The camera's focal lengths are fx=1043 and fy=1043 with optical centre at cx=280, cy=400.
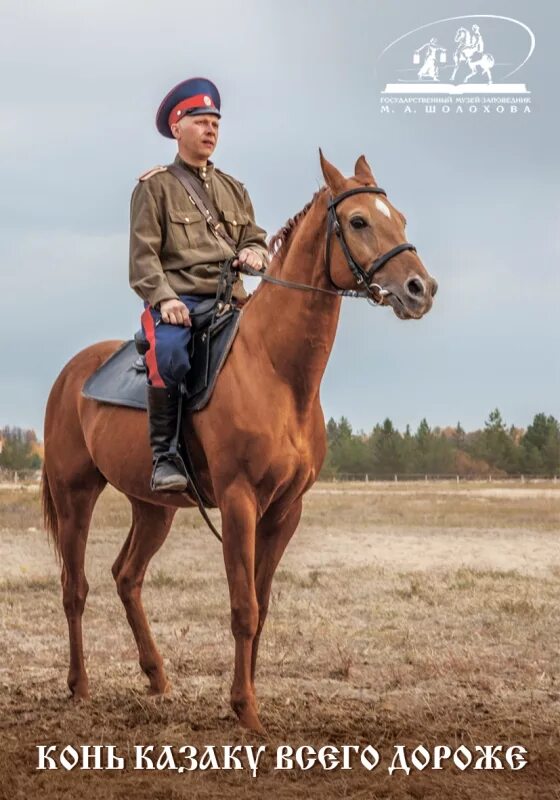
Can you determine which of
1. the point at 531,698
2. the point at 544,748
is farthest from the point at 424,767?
the point at 531,698

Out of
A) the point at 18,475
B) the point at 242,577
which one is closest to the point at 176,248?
the point at 242,577

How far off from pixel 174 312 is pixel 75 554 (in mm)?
2599

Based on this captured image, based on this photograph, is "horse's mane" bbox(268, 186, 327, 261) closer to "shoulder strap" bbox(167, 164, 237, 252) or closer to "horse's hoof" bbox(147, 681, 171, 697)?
"shoulder strap" bbox(167, 164, 237, 252)

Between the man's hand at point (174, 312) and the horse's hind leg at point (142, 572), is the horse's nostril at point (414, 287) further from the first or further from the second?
the horse's hind leg at point (142, 572)

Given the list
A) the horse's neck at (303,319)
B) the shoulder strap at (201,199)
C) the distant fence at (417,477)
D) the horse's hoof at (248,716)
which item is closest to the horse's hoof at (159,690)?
the horse's hoof at (248,716)

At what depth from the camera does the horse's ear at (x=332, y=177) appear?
6.31 meters

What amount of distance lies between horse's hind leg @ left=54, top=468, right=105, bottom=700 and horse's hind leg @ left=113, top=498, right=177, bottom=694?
33cm

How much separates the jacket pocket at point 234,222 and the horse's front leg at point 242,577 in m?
1.95

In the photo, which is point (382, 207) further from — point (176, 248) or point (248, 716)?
point (248, 716)

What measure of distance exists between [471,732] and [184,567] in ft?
33.1

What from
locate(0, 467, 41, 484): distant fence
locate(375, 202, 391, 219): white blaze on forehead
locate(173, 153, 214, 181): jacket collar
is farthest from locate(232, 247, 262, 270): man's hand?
locate(0, 467, 41, 484): distant fence

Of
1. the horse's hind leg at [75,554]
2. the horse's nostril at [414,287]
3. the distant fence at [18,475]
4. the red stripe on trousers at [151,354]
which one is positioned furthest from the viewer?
the distant fence at [18,475]

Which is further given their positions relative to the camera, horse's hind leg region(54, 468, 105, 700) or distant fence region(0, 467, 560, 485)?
distant fence region(0, 467, 560, 485)

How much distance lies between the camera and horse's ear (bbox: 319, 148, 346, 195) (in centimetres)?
631
